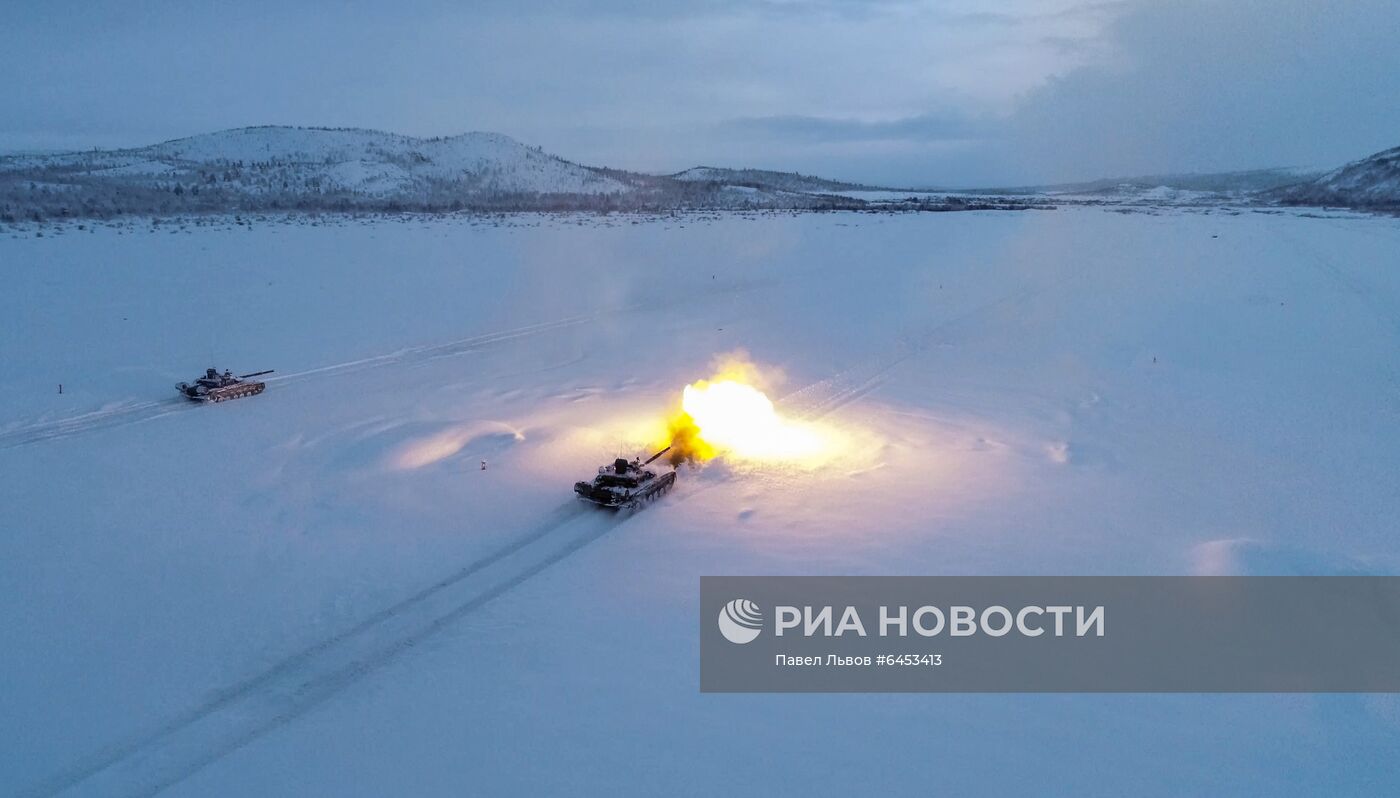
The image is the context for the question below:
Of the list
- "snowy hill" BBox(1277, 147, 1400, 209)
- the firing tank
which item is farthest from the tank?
"snowy hill" BBox(1277, 147, 1400, 209)

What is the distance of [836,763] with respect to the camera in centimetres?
728

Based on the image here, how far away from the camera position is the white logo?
9.37 meters

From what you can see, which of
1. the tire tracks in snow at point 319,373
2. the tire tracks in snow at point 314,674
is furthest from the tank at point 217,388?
the tire tracks in snow at point 314,674

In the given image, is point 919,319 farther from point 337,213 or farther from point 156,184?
point 156,184

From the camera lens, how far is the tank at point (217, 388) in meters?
17.9

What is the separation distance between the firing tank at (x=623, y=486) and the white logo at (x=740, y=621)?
3.14 metres

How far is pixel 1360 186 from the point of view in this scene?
102m

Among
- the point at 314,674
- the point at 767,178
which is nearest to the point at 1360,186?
the point at 767,178

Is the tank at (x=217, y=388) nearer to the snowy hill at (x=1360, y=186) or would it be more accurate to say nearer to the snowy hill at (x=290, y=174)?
the snowy hill at (x=290, y=174)

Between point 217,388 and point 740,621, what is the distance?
46.8 feet

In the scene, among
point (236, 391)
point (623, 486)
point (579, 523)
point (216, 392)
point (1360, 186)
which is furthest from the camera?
point (1360, 186)

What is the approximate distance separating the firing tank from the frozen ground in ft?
1.05

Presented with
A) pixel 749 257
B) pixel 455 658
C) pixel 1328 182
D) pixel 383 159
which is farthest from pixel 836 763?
pixel 1328 182

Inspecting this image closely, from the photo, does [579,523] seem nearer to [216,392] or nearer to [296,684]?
[296,684]
